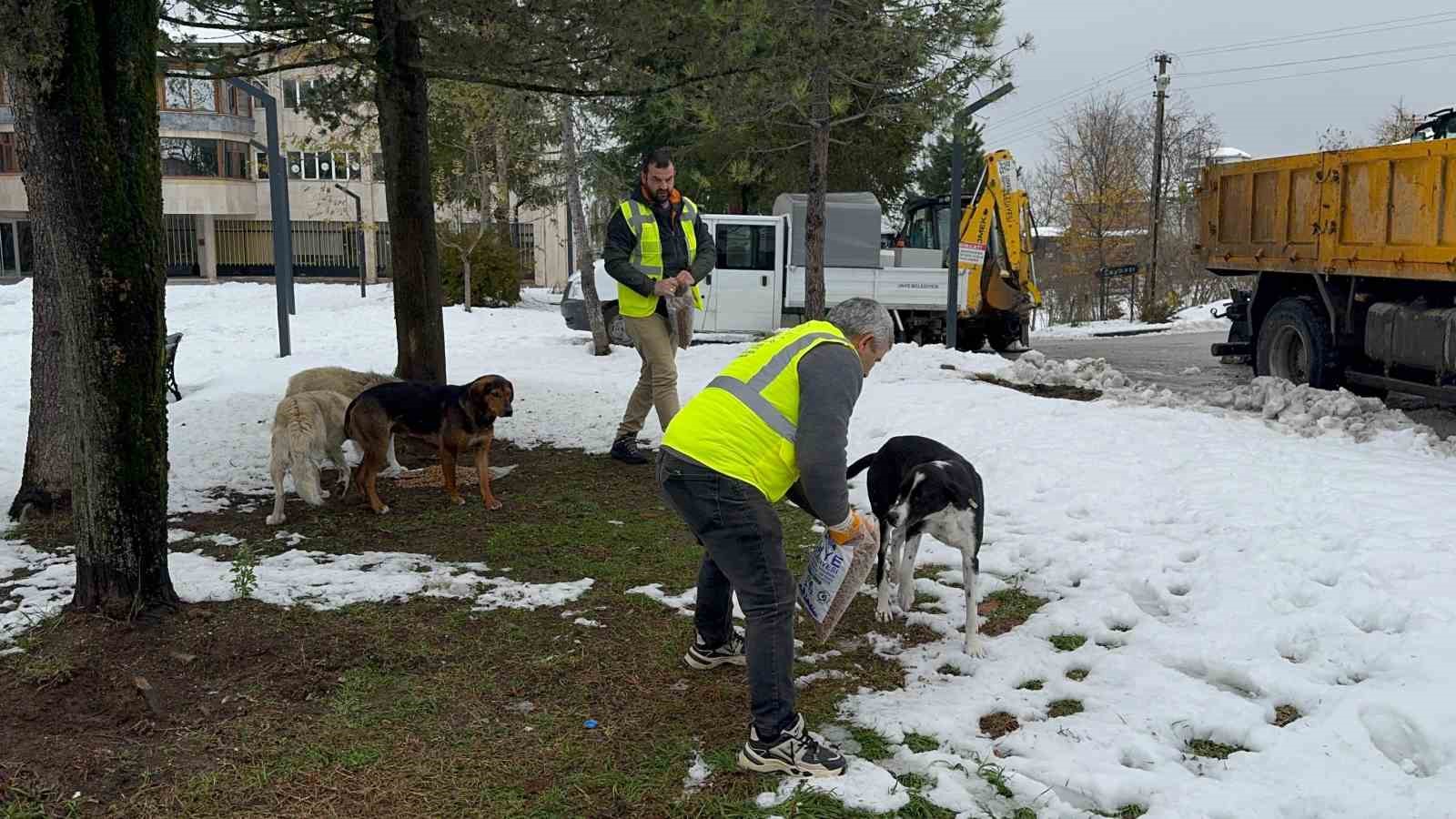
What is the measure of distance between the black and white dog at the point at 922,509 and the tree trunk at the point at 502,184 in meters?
22.1

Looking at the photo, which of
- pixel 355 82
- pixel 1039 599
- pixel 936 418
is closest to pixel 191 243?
pixel 355 82

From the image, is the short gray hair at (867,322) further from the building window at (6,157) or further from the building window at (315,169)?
the building window at (6,157)

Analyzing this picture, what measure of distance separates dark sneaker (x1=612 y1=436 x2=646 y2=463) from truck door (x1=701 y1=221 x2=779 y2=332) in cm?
1011

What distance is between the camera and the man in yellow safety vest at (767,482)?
3.51 m

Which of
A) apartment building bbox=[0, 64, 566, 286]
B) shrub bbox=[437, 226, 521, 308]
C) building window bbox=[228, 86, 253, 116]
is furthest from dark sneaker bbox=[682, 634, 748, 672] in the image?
building window bbox=[228, 86, 253, 116]

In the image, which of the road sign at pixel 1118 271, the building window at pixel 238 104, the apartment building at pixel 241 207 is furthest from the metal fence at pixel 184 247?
the road sign at pixel 1118 271

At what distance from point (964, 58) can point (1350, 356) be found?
5029 millimetres

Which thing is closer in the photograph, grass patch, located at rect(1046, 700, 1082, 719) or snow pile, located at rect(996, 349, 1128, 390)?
grass patch, located at rect(1046, 700, 1082, 719)

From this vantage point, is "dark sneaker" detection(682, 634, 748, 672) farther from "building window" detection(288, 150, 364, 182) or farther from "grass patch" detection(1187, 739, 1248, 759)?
"building window" detection(288, 150, 364, 182)

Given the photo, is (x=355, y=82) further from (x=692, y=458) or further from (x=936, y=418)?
(x=692, y=458)

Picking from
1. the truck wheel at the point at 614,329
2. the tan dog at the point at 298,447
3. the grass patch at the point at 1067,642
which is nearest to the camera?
the grass patch at the point at 1067,642

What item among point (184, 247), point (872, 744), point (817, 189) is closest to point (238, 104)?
point (184, 247)

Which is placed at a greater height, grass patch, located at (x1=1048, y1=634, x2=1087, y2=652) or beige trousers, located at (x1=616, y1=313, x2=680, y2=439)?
beige trousers, located at (x1=616, y1=313, x2=680, y2=439)

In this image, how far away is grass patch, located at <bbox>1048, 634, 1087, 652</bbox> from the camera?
15.6 feet
